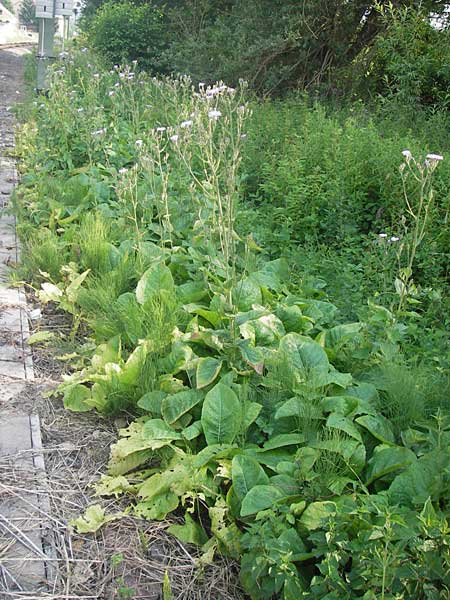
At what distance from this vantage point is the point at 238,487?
2.46 m

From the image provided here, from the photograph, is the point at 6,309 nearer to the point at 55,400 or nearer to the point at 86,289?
the point at 86,289

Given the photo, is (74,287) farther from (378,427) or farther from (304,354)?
(378,427)

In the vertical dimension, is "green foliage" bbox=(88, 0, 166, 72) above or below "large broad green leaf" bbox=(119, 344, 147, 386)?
above

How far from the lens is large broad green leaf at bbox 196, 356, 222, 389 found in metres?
2.95

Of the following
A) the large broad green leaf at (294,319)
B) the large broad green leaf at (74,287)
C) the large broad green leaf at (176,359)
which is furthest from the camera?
the large broad green leaf at (74,287)

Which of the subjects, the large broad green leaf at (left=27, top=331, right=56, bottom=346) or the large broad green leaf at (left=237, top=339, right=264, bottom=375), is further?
the large broad green leaf at (left=27, top=331, right=56, bottom=346)

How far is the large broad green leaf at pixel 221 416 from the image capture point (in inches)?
108

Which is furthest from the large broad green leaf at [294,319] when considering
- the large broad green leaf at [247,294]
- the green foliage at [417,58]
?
the green foliage at [417,58]

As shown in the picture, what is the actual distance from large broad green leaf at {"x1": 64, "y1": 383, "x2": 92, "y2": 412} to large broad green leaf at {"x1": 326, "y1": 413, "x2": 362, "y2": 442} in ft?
3.71

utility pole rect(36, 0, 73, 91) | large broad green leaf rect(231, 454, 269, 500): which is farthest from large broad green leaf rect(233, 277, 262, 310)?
utility pole rect(36, 0, 73, 91)

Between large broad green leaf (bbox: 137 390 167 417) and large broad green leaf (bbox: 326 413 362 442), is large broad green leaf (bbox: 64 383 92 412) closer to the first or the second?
large broad green leaf (bbox: 137 390 167 417)

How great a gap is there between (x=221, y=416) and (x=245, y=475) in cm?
34

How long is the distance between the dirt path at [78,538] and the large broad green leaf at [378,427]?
73 centimetres

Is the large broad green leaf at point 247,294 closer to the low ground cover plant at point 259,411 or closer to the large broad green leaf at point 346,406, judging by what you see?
the low ground cover plant at point 259,411
